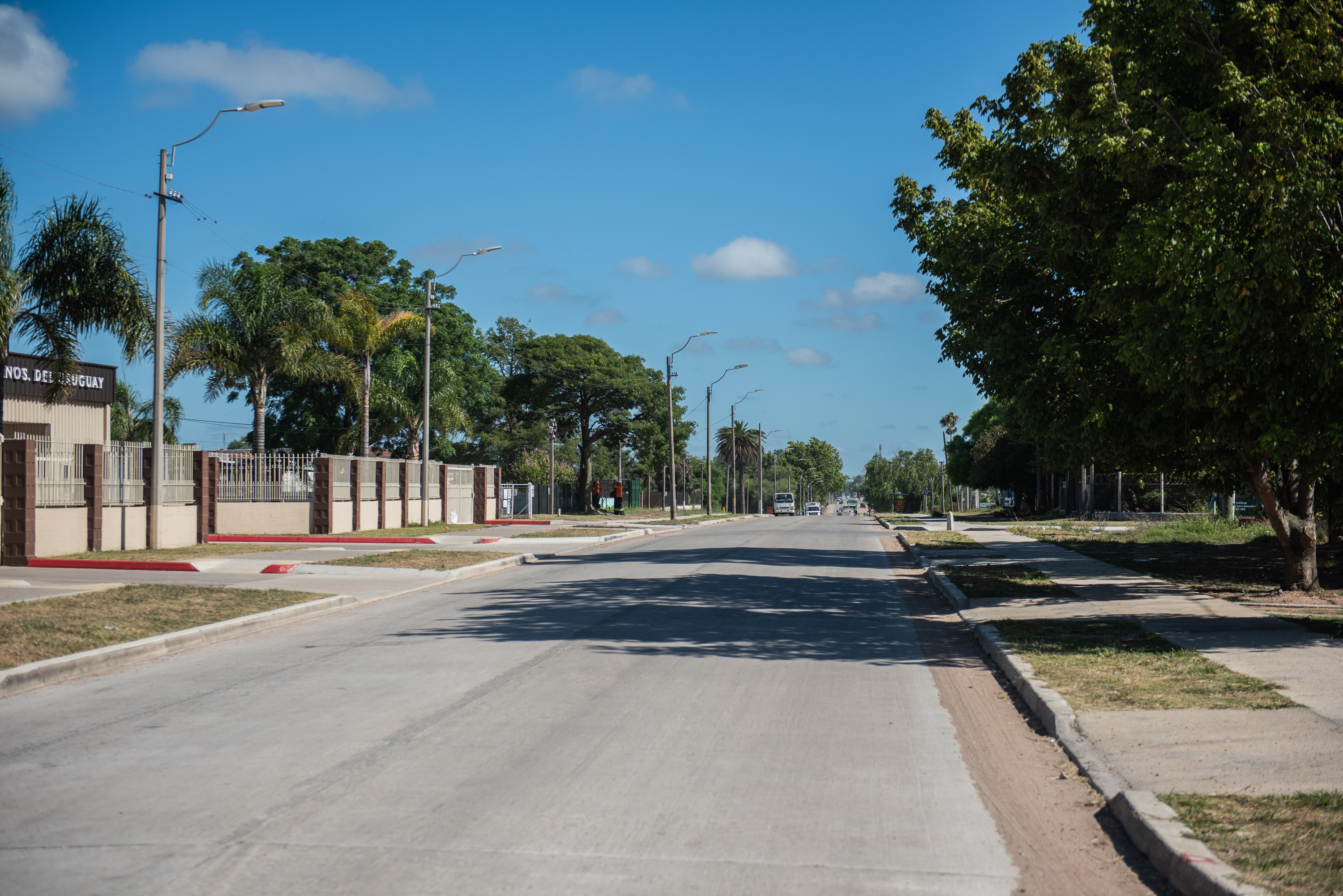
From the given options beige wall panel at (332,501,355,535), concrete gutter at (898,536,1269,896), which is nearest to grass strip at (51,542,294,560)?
beige wall panel at (332,501,355,535)

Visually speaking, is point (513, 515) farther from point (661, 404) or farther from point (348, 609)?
point (348, 609)

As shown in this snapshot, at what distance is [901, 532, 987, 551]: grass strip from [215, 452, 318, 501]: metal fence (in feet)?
59.2

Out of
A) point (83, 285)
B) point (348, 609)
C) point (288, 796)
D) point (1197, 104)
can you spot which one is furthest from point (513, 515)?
point (288, 796)

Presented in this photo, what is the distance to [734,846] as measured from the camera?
16.2 ft

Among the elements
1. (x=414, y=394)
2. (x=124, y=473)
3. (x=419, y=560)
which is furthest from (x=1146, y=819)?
(x=414, y=394)

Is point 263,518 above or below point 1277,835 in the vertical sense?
above

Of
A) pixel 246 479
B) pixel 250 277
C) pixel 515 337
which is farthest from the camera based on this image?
A: pixel 515 337

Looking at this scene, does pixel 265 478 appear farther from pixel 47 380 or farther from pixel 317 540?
pixel 47 380

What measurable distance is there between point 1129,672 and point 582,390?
54.1m

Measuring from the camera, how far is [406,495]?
1486 inches

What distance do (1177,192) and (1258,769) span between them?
251 inches

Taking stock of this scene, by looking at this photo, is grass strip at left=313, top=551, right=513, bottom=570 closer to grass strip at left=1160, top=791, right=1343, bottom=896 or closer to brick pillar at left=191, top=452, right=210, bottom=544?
brick pillar at left=191, top=452, right=210, bottom=544

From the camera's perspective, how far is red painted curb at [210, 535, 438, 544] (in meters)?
27.8

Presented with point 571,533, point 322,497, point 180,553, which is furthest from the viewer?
point 571,533
